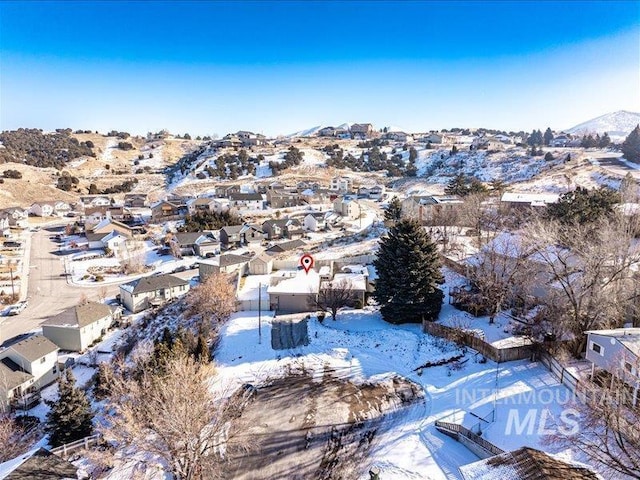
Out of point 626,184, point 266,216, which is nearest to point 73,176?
point 266,216

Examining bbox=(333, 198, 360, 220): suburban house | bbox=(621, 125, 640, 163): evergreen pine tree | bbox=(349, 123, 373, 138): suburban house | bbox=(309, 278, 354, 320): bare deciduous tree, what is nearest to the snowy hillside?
bbox=(349, 123, 373, 138): suburban house

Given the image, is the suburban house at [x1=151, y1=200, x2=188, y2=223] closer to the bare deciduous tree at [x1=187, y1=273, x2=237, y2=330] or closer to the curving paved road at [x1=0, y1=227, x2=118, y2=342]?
the curving paved road at [x1=0, y1=227, x2=118, y2=342]

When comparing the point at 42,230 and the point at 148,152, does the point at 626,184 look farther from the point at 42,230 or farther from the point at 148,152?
the point at 148,152

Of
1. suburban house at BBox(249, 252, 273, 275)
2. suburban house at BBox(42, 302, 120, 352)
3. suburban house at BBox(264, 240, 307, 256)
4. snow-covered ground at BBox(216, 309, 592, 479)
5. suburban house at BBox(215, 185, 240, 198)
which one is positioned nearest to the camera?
snow-covered ground at BBox(216, 309, 592, 479)

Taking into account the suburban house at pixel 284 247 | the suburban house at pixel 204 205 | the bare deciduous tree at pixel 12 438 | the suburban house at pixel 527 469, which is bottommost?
the bare deciduous tree at pixel 12 438

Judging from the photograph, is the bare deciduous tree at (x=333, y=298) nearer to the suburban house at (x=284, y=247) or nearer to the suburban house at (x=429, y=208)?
the suburban house at (x=284, y=247)

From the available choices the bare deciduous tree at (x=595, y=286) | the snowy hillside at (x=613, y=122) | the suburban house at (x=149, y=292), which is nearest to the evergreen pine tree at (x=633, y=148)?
the bare deciduous tree at (x=595, y=286)
